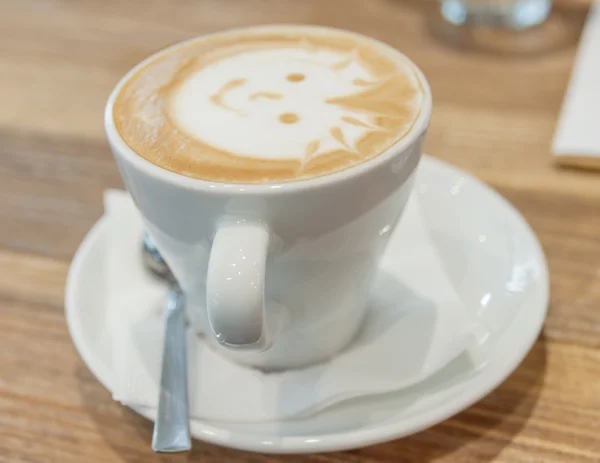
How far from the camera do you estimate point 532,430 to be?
0.44m

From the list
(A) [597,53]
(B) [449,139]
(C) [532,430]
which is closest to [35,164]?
(B) [449,139]

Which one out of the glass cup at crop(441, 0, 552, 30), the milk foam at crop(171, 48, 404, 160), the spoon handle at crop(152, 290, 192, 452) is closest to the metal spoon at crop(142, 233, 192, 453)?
the spoon handle at crop(152, 290, 192, 452)

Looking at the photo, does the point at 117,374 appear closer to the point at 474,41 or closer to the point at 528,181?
the point at 528,181

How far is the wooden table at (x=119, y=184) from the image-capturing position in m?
0.44

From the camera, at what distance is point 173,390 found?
0.44 meters

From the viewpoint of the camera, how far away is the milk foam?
40cm

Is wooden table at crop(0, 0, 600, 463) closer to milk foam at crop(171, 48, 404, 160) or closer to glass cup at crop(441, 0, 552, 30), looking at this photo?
glass cup at crop(441, 0, 552, 30)

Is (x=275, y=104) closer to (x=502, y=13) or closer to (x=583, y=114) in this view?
(x=583, y=114)

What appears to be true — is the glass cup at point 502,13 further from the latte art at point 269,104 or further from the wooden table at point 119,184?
the latte art at point 269,104

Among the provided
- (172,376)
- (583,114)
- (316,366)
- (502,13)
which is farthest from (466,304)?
(502,13)

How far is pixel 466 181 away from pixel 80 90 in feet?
1.91

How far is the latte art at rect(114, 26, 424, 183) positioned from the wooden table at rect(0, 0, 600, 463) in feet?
0.66

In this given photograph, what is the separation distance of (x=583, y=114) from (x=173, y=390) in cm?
60

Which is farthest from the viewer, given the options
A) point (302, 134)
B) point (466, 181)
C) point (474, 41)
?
point (474, 41)
